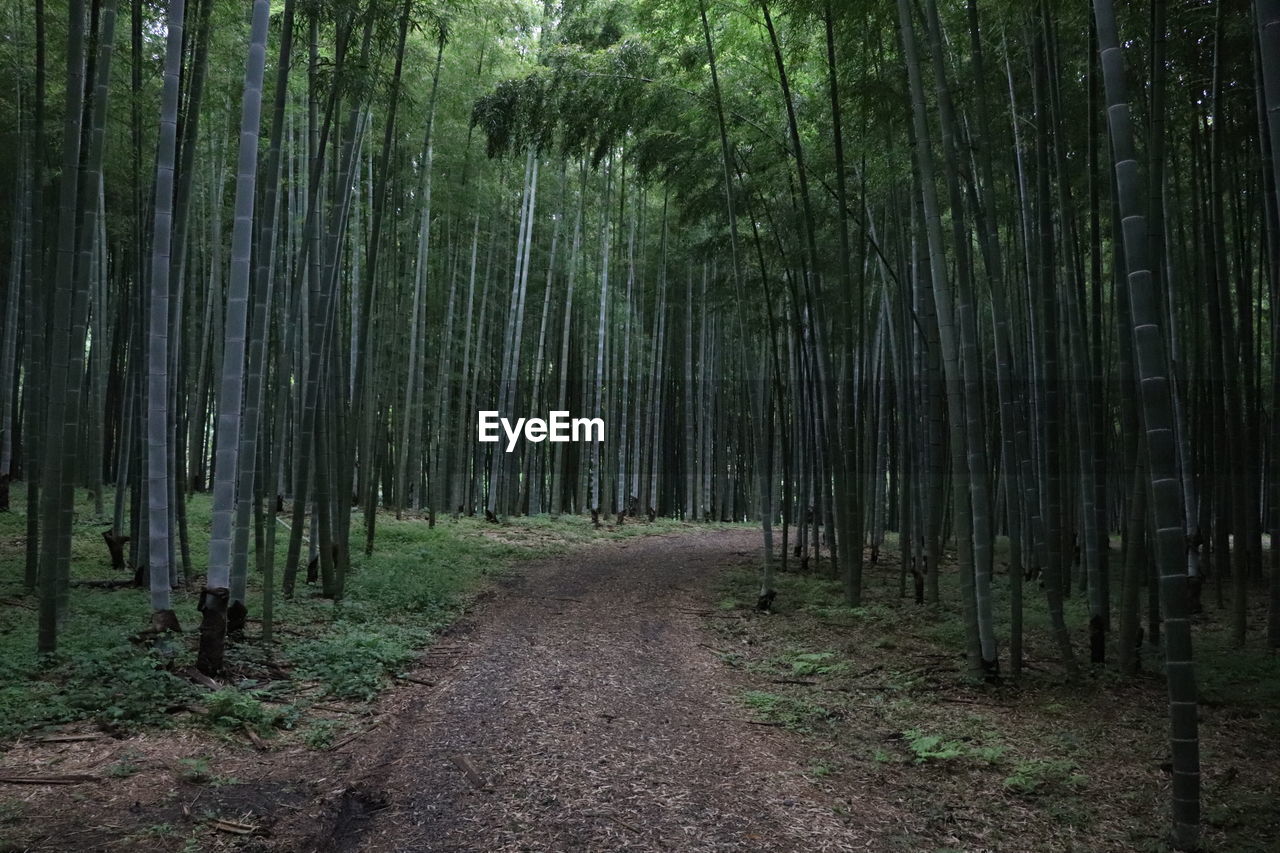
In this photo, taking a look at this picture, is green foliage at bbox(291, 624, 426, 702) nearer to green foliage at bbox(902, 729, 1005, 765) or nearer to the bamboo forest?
the bamboo forest

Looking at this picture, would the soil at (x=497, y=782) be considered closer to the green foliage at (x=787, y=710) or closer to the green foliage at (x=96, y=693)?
the green foliage at (x=787, y=710)

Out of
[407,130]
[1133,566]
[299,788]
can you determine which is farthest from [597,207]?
[299,788]

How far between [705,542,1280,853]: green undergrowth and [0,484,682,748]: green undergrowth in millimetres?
1883

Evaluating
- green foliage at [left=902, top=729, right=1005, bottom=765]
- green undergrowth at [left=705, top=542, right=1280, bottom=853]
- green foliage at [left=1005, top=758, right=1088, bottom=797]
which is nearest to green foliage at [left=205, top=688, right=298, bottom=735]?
green undergrowth at [left=705, top=542, right=1280, bottom=853]

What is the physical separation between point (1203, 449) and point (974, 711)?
14.7 feet

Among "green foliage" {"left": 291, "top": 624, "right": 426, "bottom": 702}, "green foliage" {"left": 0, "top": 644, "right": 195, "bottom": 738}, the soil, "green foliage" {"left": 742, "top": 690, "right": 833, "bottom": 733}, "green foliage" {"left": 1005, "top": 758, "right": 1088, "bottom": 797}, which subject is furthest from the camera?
"green foliage" {"left": 291, "top": 624, "right": 426, "bottom": 702}

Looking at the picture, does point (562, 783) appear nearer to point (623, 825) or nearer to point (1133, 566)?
point (623, 825)

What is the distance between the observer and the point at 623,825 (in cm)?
233

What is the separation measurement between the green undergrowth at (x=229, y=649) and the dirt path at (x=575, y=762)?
1.20 ft

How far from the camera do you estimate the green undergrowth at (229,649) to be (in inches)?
117

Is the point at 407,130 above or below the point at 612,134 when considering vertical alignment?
above

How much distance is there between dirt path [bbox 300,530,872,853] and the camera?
228 centimetres

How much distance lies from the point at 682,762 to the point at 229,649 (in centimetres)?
232

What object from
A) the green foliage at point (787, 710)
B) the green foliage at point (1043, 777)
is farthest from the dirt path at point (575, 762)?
the green foliage at point (1043, 777)
